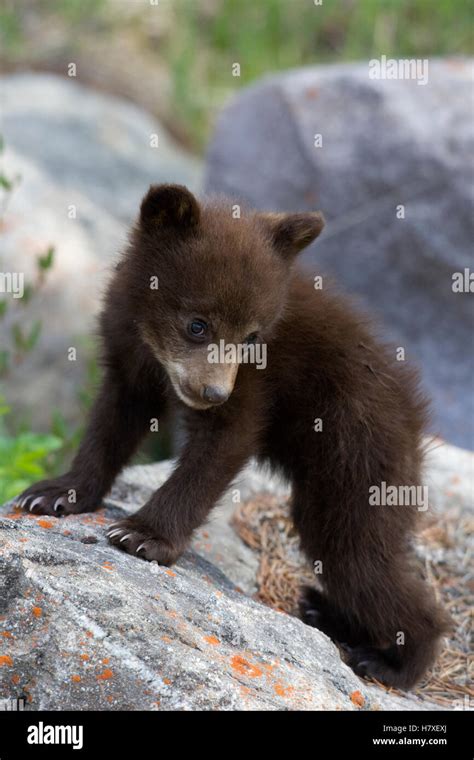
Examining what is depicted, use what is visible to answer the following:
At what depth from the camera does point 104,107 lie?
12.0 meters

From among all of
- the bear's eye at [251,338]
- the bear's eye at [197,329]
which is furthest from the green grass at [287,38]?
the bear's eye at [197,329]

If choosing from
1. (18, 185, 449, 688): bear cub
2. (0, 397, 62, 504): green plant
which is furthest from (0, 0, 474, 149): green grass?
(18, 185, 449, 688): bear cub

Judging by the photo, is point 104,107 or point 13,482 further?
point 104,107

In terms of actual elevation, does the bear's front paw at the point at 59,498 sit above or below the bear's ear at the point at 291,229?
below

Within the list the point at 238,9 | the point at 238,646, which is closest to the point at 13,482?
the point at 238,646

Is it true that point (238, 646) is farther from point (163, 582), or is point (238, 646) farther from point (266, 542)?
point (266, 542)

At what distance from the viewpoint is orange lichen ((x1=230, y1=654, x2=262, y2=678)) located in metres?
3.09

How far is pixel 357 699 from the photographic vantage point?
3.34 meters

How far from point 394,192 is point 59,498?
17.2 ft

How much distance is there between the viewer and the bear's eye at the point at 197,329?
3869 mm

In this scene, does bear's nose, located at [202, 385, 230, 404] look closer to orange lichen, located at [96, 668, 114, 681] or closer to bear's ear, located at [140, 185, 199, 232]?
bear's ear, located at [140, 185, 199, 232]

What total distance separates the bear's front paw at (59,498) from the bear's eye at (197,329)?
3.13 ft

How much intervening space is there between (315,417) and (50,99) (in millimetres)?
8514

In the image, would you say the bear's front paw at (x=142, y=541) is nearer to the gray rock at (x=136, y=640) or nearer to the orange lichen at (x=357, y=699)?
the gray rock at (x=136, y=640)
